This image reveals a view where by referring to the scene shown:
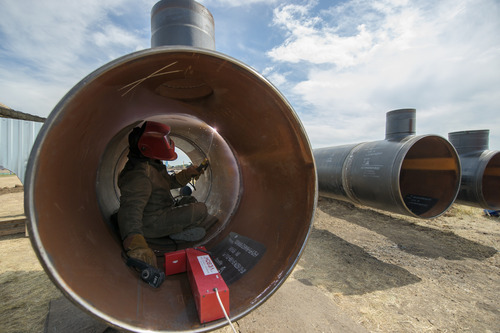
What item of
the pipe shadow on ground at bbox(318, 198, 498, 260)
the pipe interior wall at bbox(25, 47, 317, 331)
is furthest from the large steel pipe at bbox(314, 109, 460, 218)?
the pipe interior wall at bbox(25, 47, 317, 331)

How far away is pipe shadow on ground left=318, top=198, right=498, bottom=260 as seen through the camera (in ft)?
13.0

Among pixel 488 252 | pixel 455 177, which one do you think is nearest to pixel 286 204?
pixel 455 177

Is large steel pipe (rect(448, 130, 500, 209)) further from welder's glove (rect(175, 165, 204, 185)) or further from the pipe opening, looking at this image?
welder's glove (rect(175, 165, 204, 185))

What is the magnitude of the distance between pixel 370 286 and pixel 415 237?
250cm

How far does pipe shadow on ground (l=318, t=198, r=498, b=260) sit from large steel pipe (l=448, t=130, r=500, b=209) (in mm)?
849

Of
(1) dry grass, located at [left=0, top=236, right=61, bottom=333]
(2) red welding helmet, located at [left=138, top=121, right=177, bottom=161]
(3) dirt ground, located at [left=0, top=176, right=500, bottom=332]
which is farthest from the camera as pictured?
(2) red welding helmet, located at [left=138, top=121, right=177, bottom=161]

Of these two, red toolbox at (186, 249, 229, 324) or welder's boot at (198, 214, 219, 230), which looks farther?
welder's boot at (198, 214, 219, 230)

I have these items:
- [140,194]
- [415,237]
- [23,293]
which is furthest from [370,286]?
[23,293]

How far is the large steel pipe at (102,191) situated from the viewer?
1.12 meters

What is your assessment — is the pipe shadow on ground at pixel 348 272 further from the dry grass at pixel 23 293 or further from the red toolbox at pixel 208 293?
the dry grass at pixel 23 293

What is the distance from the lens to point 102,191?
261cm

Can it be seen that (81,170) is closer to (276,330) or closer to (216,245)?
(216,245)

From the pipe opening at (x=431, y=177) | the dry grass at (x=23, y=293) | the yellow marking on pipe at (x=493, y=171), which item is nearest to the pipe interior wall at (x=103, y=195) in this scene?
the dry grass at (x=23, y=293)

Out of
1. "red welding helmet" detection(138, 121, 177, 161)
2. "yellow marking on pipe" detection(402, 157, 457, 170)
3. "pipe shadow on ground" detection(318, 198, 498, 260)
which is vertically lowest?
"pipe shadow on ground" detection(318, 198, 498, 260)
